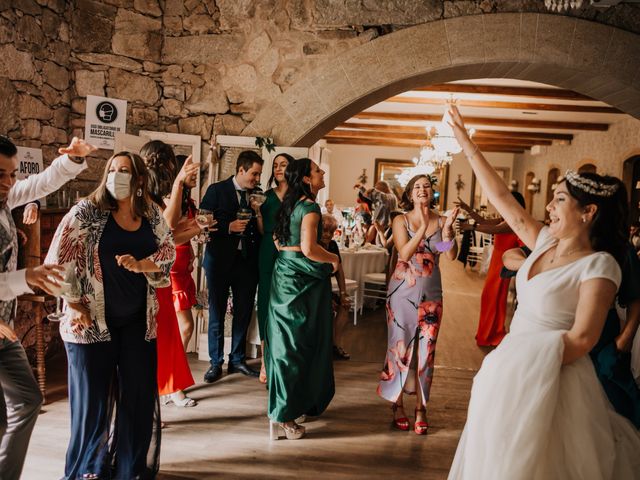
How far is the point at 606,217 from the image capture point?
1883 millimetres

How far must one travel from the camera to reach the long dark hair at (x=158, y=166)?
3.37 m

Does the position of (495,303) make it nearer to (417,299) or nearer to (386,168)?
(417,299)

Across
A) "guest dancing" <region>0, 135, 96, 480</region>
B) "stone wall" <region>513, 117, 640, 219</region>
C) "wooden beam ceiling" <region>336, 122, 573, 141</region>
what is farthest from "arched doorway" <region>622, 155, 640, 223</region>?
"guest dancing" <region>0, 135, 96, 480</region>

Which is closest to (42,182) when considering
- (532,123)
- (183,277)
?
(183,277)

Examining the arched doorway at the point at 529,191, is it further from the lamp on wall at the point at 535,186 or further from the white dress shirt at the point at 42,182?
the white dress shirt at the point at 42,182

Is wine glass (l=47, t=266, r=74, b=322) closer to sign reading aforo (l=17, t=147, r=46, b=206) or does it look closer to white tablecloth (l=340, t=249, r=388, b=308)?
sign reading aforo (l=17, t=147, r=46, b=206)

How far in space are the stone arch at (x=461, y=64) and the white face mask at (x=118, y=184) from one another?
2611 mm

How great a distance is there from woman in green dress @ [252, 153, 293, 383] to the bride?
256cm

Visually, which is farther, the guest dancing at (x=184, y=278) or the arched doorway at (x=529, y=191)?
the arched doorway at (x=529, y=191)

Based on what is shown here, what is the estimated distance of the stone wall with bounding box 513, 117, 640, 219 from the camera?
10.0 meters

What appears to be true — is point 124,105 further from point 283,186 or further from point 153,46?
point 283,186

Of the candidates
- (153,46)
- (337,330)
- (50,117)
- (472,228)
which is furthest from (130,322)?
(153,46)

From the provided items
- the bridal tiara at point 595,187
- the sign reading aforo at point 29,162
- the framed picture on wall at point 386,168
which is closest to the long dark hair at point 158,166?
the sign reading aforo at point 29,162

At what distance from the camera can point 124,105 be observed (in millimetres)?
4910
